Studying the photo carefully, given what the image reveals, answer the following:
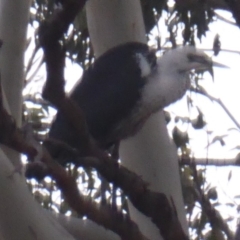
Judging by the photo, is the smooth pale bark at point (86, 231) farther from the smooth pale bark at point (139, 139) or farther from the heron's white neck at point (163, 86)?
the heron's white neck at point (163, 86)

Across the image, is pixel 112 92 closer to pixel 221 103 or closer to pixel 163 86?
pixel 163 86

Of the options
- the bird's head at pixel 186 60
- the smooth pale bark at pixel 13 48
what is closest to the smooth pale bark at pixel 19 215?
the smooth pale bark at pixel 13 48

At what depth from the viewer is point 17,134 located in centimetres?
132

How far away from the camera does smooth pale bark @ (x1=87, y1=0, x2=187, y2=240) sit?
223 centimetres

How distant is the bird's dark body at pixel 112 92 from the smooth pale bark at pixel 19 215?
24.5 inches

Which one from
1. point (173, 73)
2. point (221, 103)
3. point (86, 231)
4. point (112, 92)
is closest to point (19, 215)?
point (86, 231)

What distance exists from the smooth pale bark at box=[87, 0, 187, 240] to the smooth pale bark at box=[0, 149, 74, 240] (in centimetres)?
65

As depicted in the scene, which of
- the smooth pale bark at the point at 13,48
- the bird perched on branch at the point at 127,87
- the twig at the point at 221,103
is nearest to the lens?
the smooth pale bark at the point at 13,48

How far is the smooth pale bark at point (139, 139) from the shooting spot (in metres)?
2.23

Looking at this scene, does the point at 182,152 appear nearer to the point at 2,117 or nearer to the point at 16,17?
the point at 16,17

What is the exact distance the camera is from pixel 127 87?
227cm

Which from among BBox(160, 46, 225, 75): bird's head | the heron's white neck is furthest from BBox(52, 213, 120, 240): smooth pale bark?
BBox(160, 46, 225, 75): bird's head

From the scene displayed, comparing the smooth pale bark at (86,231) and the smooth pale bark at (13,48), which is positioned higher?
the smooth pale bark at (13,48)

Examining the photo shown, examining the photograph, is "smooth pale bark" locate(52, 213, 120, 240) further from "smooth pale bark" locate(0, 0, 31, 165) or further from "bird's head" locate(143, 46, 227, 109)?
"bird's head" locate(143, 46, 227, 109)
